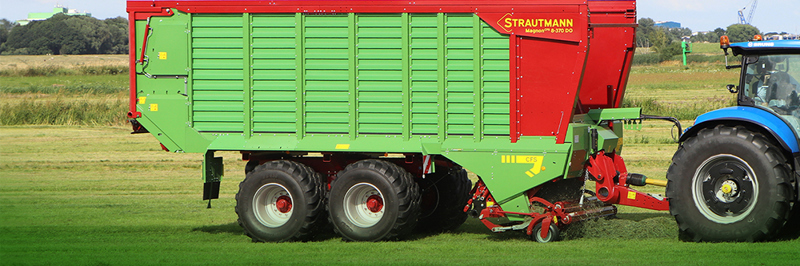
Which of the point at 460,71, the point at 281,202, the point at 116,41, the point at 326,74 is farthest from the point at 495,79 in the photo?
the point at 116,41

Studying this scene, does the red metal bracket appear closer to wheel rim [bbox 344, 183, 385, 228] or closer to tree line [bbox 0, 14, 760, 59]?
wheel rim [bbox 344, 183, 385, 228]

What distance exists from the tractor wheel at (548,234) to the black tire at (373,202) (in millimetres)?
1411

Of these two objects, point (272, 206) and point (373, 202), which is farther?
point (272, 206)

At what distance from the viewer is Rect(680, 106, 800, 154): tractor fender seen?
850 cm

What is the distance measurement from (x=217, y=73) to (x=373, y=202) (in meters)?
2.51

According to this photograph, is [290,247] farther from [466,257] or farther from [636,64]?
[636,64]

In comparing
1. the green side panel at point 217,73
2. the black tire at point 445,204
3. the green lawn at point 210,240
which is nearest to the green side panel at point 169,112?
the green side panel at point 217,73

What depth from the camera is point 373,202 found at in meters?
9.63

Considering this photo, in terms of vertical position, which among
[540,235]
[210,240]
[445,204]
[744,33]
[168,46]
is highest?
[744,33]

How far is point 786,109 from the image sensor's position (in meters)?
8.84

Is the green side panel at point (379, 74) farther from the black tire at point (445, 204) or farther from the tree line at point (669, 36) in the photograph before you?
the tree line at point (669, 36)

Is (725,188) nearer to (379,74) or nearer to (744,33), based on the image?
(379,74)

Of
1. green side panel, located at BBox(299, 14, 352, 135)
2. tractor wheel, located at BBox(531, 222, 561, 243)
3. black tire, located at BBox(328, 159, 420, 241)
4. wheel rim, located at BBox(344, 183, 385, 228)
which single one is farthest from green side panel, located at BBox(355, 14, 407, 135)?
tractor wheel, located at BBox(531, 222, 561, 243)

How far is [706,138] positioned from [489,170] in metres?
2.41
